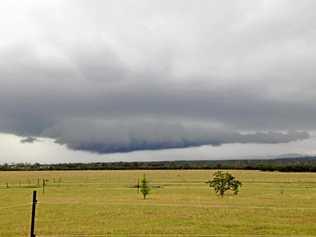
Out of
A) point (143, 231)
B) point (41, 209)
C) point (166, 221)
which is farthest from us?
point (41, 209)

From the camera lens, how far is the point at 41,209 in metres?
53.8

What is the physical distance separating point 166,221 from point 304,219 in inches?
442

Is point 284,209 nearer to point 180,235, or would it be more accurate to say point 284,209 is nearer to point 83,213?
point 83,213

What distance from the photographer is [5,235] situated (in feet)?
115

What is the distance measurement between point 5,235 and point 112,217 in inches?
485

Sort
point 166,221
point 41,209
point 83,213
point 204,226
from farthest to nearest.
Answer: point 41,209 < point 83,213 < point 166,221 < point 204,226

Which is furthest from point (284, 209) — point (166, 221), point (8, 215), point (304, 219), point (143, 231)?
point (8, 215)

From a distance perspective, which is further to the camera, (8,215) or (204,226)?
(8,215)

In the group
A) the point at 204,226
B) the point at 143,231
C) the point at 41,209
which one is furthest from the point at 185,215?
the point at 41,209

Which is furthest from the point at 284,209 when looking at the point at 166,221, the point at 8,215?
the point at 8,215

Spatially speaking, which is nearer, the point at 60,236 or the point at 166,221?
the point at 60,236

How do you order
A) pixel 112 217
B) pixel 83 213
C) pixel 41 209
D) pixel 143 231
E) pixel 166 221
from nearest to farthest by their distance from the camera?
pixel 143 231
pixel 166 221
pixel 112 217
pixel 83 213
pixel 41 209

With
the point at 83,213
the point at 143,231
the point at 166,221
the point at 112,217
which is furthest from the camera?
the point at 83,213

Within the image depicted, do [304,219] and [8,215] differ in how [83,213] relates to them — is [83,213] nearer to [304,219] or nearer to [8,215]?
[8,215]
